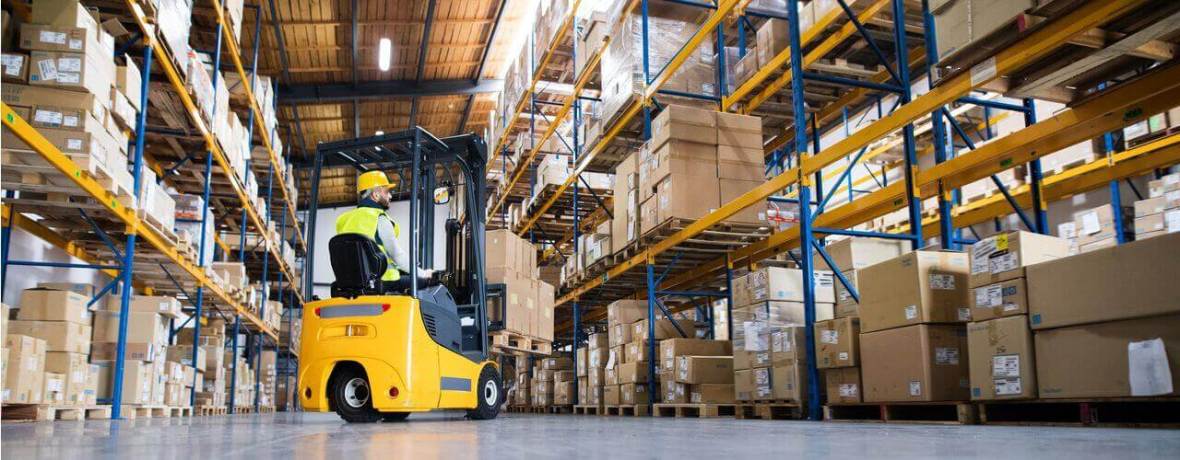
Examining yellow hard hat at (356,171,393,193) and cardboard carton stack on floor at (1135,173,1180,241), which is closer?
yellow hard hat at (356,171,393,193)

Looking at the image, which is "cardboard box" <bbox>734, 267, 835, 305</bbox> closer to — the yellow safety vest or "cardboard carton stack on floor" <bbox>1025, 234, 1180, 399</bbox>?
"cardboard carton stack on floor" <bbox>1025, 234, 1180, 399</bbox>

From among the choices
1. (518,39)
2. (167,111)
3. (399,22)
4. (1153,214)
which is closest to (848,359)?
(1153,214)

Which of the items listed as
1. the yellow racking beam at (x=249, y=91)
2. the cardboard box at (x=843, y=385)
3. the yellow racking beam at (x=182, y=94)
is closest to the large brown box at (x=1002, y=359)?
the cardboard box at (x=843, y=385)

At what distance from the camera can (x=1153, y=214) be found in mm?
7734

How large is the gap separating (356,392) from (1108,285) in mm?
4319

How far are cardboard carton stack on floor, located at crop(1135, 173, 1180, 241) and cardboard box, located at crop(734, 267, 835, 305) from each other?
10.5 ft

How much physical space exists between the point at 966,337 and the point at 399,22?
468 inches

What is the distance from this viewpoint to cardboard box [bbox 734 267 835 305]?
6.86 m

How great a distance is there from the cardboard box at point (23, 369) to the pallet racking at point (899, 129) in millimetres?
5325

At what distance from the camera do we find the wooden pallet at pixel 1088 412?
3721mm

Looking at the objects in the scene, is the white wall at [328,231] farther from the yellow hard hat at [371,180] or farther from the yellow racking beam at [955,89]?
the yellow hard hat at [371,180]

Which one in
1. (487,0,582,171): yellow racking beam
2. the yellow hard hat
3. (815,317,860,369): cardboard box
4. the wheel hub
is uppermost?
(487,0,582,171): yellow racking beam

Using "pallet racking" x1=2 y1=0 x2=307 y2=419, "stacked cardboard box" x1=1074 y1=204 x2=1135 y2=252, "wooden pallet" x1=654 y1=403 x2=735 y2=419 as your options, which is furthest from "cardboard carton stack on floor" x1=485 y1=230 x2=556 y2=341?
"stacked cardboard box" x1=1074 y1=204 x2=1135 y2=252

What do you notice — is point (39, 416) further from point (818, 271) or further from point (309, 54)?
point (309, 54)
